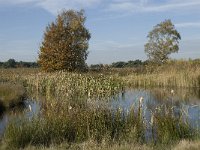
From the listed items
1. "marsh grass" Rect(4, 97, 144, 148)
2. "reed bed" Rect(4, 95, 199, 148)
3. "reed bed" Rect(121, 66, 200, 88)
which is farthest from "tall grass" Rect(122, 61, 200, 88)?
"marsh grass" Rect(4, 97, 144, 148)

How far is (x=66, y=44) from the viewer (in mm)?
43781

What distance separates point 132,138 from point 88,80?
727 inches

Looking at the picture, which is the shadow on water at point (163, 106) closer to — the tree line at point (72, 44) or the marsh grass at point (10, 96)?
the marsh grass at point (10, 96)

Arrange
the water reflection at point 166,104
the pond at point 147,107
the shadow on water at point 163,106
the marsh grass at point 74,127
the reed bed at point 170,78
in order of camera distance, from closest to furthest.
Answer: the marsh grass at point 74,127 < the shadow on water at point 163,106 < the pond at point 147,107 < the water reflection at point 166,104 < the reed bed at point 170,78

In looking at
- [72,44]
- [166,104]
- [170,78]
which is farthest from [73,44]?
[166,104]

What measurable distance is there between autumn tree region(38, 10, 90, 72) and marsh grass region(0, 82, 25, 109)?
18.3 metres

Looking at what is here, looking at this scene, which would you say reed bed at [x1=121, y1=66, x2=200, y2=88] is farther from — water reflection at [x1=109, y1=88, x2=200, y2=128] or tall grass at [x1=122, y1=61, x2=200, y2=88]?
water reflection at [x1=109, y1=88, x2=200, y2=128]

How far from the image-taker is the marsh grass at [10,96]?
21.0 m

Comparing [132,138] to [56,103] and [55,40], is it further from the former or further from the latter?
[55,40]

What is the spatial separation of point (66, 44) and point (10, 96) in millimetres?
22035

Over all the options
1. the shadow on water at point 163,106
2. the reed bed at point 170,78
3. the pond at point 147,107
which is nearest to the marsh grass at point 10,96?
the pond at point 147,107

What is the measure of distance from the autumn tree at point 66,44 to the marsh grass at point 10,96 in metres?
18.3

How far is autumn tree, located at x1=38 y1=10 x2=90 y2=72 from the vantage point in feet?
141

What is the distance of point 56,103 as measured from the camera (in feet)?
40.7
